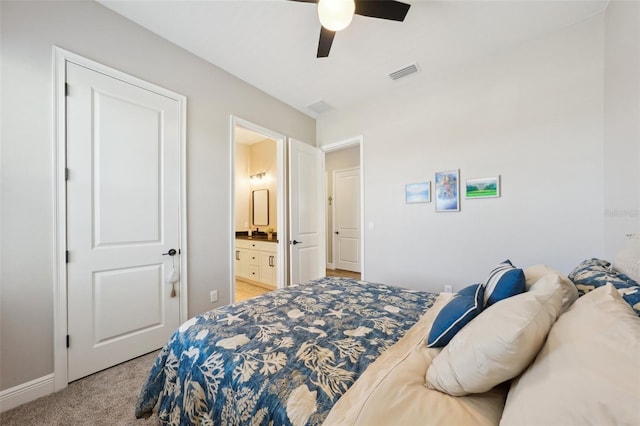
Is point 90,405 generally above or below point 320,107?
below

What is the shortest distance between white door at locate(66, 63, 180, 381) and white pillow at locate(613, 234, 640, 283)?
3085 mm

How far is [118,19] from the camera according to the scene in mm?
2123

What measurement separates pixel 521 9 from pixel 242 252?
15.9 ft

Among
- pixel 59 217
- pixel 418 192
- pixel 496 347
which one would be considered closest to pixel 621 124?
pixel 418 192

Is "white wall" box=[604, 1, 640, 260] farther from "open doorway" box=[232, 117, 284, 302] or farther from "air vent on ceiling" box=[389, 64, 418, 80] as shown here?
"open doorway" box=[232, 117, 284, 302]

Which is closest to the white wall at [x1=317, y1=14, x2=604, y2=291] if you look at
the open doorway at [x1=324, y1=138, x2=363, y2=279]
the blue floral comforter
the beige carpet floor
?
the blue floral comforter

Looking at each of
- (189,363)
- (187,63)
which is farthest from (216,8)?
(189,363)

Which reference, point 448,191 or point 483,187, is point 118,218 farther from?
point 483,187

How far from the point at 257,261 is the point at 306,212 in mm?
1426

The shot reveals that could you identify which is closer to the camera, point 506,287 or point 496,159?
point 506,287

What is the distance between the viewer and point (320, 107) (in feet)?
12.3

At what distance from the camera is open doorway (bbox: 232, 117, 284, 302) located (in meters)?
4.25

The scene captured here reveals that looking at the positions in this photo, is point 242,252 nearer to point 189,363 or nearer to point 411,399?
point 189,363

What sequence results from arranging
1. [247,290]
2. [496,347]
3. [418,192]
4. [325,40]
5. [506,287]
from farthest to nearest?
[247,290]
[418,192]
[325,40]
[506,287]
[496,347]
